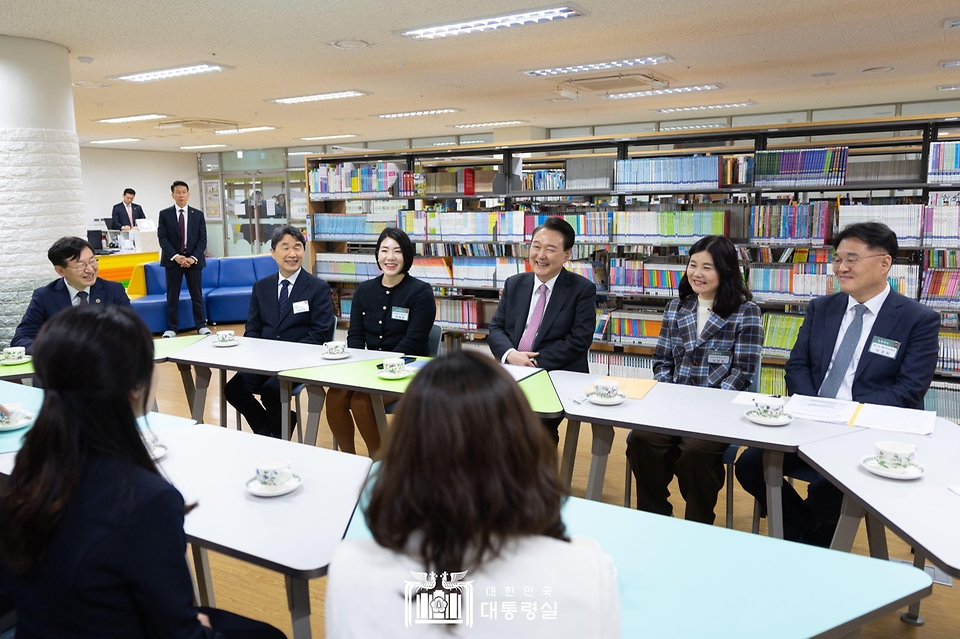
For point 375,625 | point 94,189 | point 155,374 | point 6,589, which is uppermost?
point 94,189

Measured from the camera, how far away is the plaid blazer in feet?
10.3

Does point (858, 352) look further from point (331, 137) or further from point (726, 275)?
point (331, 137)

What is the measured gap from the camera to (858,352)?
291 cm

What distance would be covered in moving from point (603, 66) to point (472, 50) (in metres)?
1.48

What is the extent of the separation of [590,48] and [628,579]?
18.2 ft

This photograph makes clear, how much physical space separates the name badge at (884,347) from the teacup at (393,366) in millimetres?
2014

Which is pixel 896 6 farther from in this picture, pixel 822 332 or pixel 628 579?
pixel 628 579

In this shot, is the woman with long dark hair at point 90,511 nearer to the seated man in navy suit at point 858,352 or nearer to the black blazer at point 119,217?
the seated man in navy suit at point 858,352

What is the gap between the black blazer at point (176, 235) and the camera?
7.89 m

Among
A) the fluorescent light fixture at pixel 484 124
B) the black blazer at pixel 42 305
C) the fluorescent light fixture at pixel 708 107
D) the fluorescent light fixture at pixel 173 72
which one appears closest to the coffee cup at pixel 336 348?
the black blazer at pixel 42 305

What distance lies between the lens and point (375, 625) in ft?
3.14

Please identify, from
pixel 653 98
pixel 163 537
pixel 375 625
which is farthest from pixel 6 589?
pixel 653 98

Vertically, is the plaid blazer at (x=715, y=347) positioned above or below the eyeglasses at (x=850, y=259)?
below

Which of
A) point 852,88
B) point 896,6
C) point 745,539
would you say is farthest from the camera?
point 852,88
